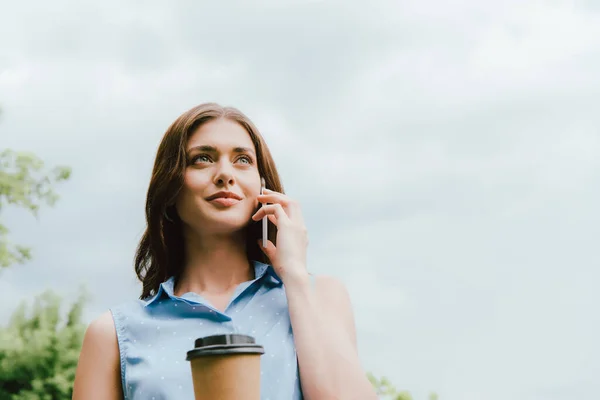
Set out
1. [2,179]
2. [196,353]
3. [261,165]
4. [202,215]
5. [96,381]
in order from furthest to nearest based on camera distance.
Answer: [2,179] → [261,165] → [202,215] → [96,381] → [196,353]

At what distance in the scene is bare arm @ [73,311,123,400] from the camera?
7.47 ft

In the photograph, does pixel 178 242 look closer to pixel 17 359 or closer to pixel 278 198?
pixel 278 198

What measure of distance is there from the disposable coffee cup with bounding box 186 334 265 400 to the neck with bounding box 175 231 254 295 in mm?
786

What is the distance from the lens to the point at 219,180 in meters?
2.43

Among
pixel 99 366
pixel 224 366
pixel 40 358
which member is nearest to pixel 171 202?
pixel 99 366

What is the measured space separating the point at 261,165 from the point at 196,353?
3.53 ft

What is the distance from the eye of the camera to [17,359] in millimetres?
9016

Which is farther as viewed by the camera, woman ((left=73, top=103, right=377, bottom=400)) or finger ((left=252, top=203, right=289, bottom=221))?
finger ((left=252, top=203, right=289, bottom=221))

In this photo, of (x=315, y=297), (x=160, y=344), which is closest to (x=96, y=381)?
(x=160, y=344)

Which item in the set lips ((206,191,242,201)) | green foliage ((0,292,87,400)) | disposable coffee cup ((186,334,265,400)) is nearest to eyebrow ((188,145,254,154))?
lips ((206,191,242,201))

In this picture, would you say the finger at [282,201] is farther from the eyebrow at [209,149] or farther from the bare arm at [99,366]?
the bare arm at [99,366]

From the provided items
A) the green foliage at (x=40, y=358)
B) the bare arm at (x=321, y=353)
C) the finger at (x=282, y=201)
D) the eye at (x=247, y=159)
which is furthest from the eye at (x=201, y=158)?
the green foliage at (x=40, y=358)

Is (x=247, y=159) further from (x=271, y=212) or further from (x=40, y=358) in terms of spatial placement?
(x=40, y=358)

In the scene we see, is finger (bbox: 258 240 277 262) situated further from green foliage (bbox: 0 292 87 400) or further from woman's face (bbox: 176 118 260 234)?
green foliage (bbox: 0 292 87 400)
